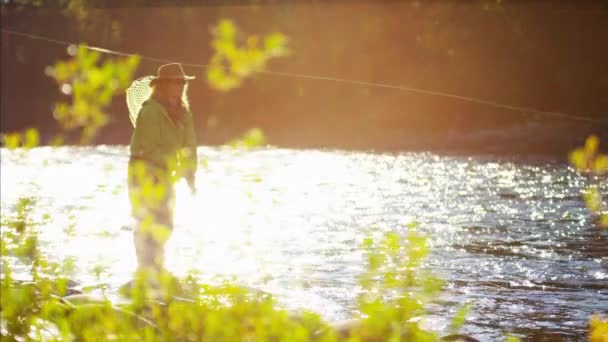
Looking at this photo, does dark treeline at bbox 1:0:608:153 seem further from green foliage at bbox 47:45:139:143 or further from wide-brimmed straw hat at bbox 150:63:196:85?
green foliage at bbox 47:45:139:143

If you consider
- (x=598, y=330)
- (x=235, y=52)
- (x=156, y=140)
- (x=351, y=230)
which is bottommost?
(x=598, y=330)

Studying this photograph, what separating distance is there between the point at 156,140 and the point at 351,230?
7.51 m

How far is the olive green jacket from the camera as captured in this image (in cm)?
862

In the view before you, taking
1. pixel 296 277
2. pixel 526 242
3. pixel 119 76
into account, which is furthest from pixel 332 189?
pixel 119 76

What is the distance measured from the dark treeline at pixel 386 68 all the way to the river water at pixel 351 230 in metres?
13.6

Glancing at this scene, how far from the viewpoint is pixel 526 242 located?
47.0 feet

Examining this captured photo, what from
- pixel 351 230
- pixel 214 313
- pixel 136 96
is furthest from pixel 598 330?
pixel 351 230

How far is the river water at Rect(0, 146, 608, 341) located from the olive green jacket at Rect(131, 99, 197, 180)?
0.72 meters

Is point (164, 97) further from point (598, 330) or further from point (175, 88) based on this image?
point (598, 330)

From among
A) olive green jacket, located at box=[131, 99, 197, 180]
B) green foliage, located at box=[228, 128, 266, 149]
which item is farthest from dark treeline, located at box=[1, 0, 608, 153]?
green foliage, located at box=[228, 128, 266, 149]

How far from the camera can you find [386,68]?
52219 mm

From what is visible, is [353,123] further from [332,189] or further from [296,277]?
[296,277]

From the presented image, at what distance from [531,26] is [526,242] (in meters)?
33.8

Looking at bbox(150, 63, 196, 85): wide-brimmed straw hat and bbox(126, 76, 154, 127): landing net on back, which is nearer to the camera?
bbox(150, 63, 196, 85): wide-brimmed straw hat
